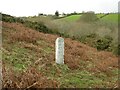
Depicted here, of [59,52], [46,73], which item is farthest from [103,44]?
[46,73]

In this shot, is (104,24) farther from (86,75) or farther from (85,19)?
Answer: (86,75)

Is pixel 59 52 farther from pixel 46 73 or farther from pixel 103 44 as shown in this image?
pixel 103 44

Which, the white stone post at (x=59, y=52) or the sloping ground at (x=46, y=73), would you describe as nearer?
the sloping ground at (x=46, y=73)

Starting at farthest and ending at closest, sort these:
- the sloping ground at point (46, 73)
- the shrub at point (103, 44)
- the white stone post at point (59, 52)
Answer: the shrub at point (103, 44) → the white stone post at point (59, 52) → the sloping ground at point (46, 73)

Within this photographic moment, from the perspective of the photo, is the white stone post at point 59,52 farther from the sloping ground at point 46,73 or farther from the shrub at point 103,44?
the shrub at point 103,44

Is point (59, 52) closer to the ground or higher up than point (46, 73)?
higher up

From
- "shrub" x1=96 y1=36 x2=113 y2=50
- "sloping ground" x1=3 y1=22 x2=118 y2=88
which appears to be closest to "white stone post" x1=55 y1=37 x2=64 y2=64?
"sloping ground" x1=3 y1=22 x2=118 y2=88

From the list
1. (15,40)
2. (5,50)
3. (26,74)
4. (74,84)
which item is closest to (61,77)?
(74,84)

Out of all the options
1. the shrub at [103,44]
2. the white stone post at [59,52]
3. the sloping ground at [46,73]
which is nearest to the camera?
the sloping ground at [46,73]

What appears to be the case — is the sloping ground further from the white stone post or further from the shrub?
the shrub

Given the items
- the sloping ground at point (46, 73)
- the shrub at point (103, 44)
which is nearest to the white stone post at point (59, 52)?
the sloping ground at point (46, 73)

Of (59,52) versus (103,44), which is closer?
(59,52)

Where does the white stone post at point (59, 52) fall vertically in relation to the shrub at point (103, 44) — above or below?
above

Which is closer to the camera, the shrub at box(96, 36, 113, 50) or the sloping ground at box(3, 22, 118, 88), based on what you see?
the sloping ground at box(3, 22, 118, 88)
